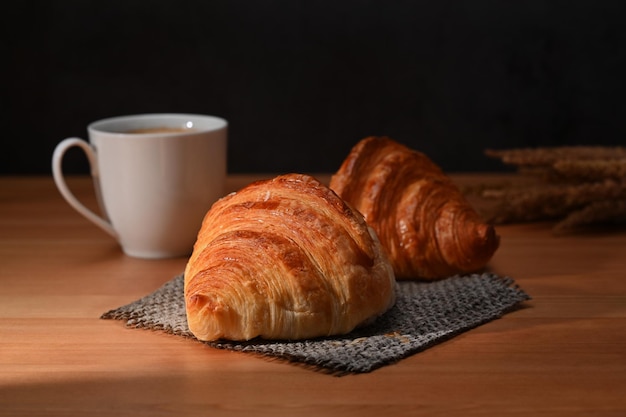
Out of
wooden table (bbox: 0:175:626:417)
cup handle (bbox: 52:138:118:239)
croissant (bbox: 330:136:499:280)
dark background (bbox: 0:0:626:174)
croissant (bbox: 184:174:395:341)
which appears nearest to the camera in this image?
wooden table (bbox: 0:175:626:417)

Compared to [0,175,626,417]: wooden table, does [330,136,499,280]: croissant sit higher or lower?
higher

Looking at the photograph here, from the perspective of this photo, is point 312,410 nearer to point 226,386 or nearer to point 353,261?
point 226,386

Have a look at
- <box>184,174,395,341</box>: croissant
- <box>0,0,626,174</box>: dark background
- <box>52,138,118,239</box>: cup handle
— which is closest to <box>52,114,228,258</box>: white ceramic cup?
<box>52,138,118,239</box>: cup handle

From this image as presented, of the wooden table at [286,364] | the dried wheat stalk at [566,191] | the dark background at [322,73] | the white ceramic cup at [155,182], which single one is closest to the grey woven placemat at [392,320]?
the wooden table at [286,364]

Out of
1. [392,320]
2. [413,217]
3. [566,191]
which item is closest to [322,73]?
[566,191]

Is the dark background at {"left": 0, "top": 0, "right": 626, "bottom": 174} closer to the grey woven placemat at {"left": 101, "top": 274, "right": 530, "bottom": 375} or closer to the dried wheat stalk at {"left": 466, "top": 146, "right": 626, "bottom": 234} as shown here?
the dried wheat stalk at {"left": 466, "top": 146, "right": 626, "bottom": 234}
